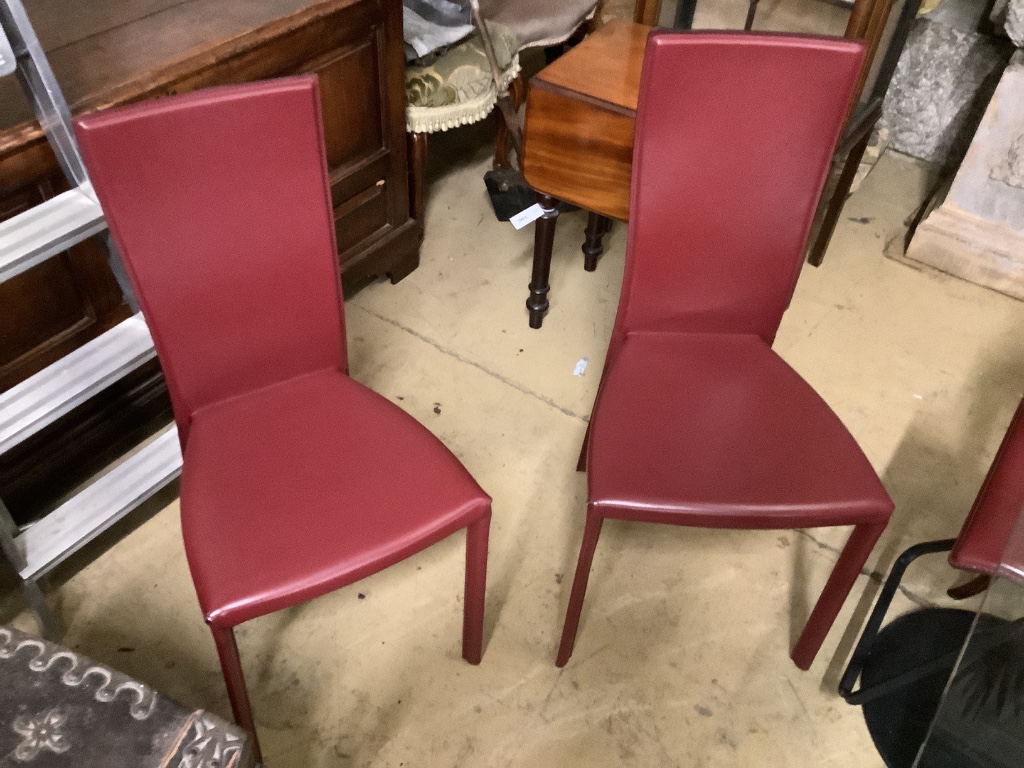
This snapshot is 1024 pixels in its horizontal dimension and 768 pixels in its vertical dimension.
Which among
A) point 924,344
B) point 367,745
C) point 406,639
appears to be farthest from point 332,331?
point 924,344

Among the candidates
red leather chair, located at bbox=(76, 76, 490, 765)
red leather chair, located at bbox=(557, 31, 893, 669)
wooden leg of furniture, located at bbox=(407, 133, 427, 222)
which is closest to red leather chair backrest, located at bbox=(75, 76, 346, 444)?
red leather chair, located at bbox=(76, 76, 490, 765)

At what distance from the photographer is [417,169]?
2.09 meters

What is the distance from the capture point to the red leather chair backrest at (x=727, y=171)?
1181 millimetres

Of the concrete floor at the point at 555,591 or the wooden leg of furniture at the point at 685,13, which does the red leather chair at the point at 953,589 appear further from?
the wooden leg of furniture at the point at 685,13

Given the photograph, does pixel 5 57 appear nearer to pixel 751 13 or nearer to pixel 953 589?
pixel 751 13

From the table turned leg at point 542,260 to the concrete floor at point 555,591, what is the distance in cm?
6

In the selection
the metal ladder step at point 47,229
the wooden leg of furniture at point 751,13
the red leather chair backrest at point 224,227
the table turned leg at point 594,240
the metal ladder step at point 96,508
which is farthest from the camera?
the table turned leg at point 594,240

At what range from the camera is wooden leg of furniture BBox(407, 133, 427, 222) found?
2041 millimetres

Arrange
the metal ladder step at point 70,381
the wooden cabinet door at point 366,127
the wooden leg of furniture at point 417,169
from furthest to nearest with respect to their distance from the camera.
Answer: the wooden leg of furniture at point 417,169 → the wooden cabinet door at point 366,127 → the metal ladder step at point 70,381

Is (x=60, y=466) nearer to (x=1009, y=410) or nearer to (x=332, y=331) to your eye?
(x=332, y=331)

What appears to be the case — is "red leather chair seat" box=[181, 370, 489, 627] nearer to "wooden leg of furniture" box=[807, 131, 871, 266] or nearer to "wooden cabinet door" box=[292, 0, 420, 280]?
"wooden cabinet door" box=[292, 0, 420, 280]

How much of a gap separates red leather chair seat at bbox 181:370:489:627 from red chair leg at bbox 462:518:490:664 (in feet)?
0.14

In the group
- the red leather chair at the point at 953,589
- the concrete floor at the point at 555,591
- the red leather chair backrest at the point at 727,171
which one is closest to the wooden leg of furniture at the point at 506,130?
the concrete floor at the point at 555,591

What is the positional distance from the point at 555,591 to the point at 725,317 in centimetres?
62
